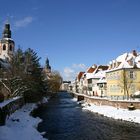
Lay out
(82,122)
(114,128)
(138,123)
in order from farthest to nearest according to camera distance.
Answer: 1. (82,122)
2. (138,123)
3. (114,128)

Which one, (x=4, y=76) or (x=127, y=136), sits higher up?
(x=4, y=76)

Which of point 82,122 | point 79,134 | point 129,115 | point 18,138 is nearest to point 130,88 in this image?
point 129,115

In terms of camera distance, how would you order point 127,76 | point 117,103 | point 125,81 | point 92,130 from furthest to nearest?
point 125,81 → point 127,76 → point 117,103 → point 92,130

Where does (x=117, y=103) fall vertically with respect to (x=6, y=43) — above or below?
below

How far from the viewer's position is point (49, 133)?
3130 cm

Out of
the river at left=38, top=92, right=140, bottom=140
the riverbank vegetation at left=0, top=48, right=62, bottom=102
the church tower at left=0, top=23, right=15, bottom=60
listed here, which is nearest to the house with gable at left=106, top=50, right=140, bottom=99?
the riverbank vegetation at left=0, top=48, right=62, bottom=102

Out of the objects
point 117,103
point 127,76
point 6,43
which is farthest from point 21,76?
point 6,43

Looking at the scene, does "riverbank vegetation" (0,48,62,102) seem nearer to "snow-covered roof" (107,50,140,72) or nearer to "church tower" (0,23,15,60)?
"snow-covered roof" (107,50,140,72)

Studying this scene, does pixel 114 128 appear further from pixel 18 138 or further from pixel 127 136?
pixel 18 138

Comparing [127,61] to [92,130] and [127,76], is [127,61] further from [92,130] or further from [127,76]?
[92,130]

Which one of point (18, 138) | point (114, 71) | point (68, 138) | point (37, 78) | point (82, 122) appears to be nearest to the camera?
point (18, 138)

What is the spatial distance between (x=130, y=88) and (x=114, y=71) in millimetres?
5558

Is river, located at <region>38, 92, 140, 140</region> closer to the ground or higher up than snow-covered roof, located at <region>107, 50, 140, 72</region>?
closer to the ground

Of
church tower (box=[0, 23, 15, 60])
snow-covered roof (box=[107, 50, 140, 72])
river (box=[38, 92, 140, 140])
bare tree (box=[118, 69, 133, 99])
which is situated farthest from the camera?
church tower (box=[0, 23, 15, 60])
